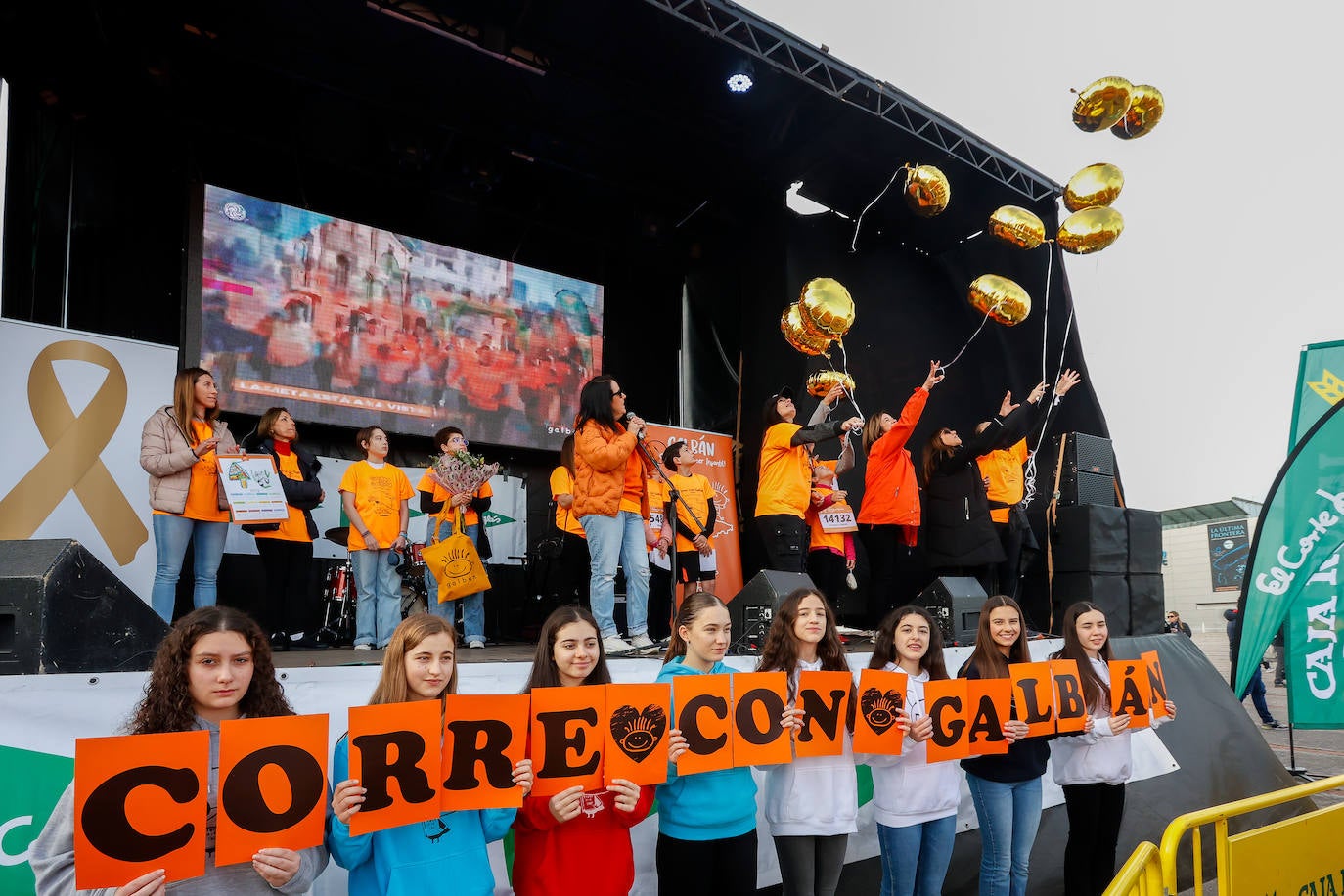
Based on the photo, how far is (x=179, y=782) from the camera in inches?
67.7

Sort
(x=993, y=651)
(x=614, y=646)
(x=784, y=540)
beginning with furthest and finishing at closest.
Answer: (x=784, y=540) < (x=614, y=646) < (x=993, y=651)

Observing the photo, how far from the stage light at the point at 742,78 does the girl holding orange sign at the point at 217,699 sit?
5.63 meters

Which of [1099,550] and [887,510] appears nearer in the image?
[887,510]

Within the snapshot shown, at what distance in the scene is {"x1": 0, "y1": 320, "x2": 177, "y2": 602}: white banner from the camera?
4934 millimetres

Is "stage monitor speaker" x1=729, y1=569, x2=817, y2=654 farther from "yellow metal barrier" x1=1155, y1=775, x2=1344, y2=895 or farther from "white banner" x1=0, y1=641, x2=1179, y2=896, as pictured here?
"yellow metal barrier" x1=1155, y1=775, x2=1344, y2=895

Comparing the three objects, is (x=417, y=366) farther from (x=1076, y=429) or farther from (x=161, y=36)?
(x=1076, y=429)

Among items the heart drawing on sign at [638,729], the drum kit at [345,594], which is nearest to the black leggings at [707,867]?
the heart drawing on sign at [638,729]

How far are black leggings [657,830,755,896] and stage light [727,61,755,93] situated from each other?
5.50 meters

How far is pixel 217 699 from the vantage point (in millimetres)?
1902

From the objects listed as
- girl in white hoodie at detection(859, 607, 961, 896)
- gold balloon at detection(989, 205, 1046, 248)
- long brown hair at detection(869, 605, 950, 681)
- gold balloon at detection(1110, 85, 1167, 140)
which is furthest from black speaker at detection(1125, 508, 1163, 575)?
girl in white hoodie at detection(859, 607, 961, 896)

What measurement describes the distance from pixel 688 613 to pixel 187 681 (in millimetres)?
1416

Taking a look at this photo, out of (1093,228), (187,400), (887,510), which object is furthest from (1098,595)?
(187,400)

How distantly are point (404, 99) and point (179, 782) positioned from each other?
605 centimetres

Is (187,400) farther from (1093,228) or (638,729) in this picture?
(1093,228)
